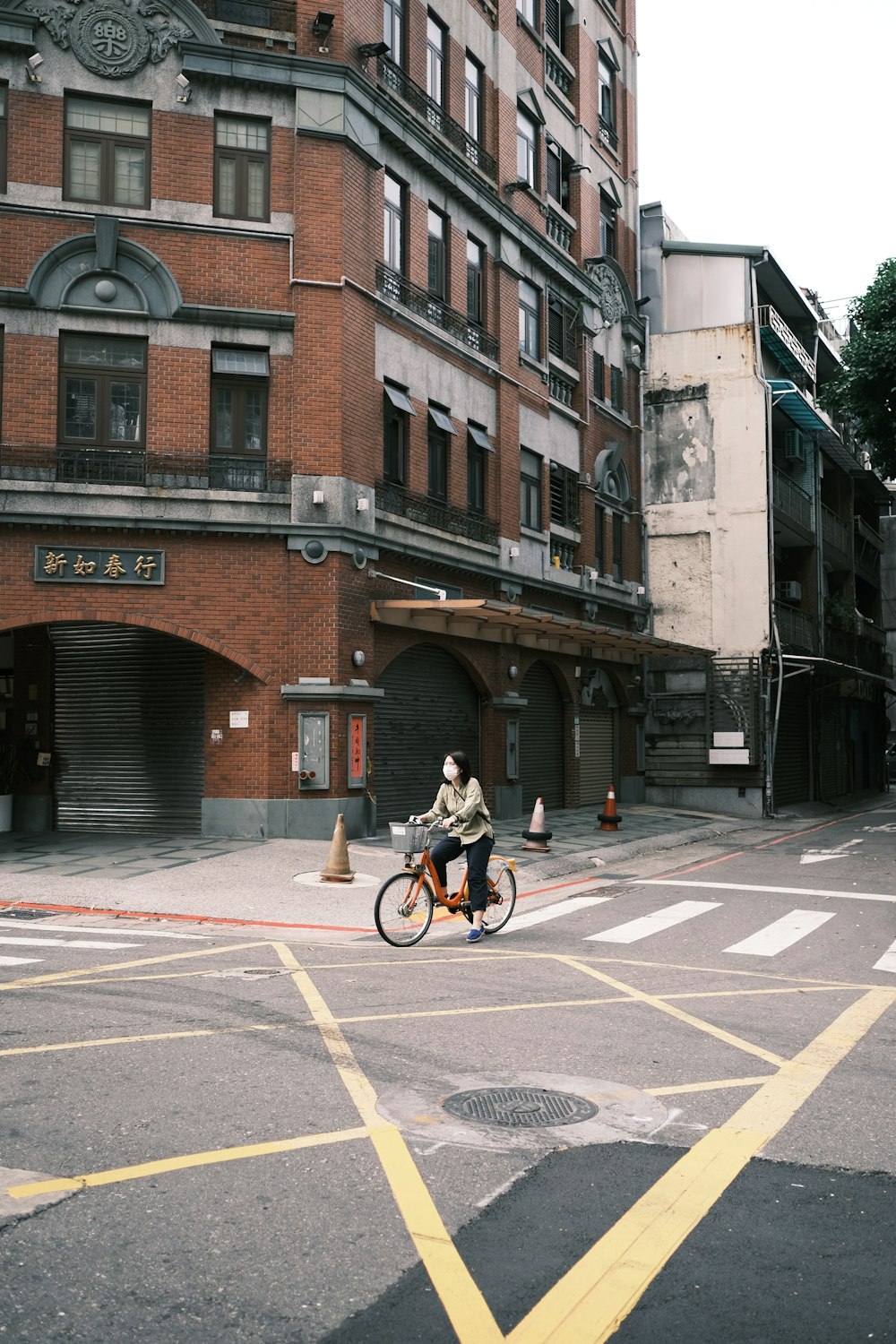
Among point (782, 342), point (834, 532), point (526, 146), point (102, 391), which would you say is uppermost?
point (526, 146)

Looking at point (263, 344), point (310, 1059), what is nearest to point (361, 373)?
point (263, 344)

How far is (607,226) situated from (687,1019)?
92.4ft

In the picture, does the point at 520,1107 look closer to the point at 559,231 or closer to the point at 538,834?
the point at 538,834

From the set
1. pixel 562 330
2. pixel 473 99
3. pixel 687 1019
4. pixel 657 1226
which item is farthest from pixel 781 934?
pixel 562 330

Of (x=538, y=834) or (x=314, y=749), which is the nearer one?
(x=314, y=749)

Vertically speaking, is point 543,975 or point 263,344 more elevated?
point 263,344

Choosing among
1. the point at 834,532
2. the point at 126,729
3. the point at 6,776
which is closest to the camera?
the point at 126,729

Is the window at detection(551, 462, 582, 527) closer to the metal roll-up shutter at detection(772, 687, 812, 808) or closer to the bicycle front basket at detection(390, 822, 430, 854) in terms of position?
the metal roll-up shutter at detection(772, 687, 812, 808)

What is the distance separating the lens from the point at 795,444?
118 feet

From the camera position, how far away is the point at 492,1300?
371 centimetres

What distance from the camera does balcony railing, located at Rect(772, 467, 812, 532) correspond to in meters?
32.2

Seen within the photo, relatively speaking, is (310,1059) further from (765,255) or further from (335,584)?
(765,255)

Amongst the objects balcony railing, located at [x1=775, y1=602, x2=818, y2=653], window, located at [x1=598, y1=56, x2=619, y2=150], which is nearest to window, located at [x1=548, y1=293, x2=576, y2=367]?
window, located at [x1=598, y1=56, x2=619, y2=150]

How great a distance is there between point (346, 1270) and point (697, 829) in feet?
70.9
